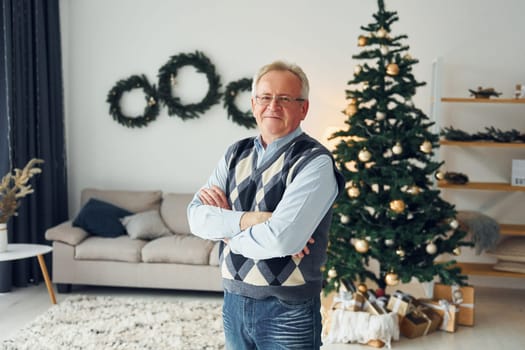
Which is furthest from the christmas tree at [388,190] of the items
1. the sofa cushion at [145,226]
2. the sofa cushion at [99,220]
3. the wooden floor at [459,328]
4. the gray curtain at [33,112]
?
the gray curtain at [33,112]

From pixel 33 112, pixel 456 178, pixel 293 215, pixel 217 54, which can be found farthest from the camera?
pixel 217 54

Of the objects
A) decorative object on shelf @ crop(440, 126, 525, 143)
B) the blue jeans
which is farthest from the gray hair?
decorative object on shelf @ crop(440, 126, 525, 143)

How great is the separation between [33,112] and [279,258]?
158 inches

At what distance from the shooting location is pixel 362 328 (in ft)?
12.7

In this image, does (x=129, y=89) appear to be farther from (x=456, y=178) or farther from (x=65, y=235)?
(x=456, y=178)

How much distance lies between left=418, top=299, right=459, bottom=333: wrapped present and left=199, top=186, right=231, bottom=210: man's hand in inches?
108

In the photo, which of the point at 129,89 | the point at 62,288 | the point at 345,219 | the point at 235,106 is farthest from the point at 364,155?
the point at 62,288

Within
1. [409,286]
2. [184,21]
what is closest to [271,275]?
[409,286]

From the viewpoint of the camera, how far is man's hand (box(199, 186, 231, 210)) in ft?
6.36

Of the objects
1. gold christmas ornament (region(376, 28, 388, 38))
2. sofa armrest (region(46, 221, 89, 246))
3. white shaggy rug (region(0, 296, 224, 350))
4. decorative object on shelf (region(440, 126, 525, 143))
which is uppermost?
gold christmas ornament (region(376, 28, 388, 38))

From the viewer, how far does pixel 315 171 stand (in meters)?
1.74

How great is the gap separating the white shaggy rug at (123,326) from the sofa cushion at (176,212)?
31.3 inches

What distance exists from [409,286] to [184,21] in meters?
3.22

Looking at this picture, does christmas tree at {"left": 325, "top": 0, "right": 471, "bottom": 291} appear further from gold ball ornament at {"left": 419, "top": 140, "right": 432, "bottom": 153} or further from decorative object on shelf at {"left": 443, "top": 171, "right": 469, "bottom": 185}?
decorative object on shelf at {"left": 443, "top": 171, "right": 469, "bottom": 185}
